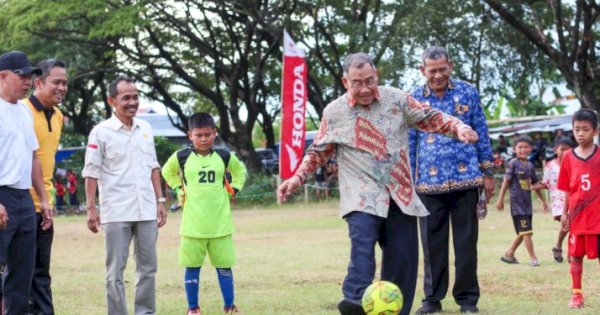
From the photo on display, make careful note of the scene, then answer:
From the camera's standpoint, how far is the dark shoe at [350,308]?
667cm

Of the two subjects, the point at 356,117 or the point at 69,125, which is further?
the point at 69,125

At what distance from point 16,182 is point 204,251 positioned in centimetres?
275

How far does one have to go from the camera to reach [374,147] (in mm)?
7199

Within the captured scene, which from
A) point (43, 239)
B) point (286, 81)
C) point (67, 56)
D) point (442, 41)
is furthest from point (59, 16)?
point (43, 239)

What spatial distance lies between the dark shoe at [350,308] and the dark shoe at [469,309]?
2143mm

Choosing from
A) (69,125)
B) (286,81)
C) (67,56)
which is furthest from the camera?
(69,125)

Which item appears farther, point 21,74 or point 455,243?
point 455,243

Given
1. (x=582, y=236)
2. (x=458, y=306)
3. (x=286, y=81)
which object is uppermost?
(x=286, y=81)

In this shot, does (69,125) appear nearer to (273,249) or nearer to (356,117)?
(273,249)

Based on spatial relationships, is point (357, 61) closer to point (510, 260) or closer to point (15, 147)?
point (15, 147)

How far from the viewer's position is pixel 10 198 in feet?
22.4

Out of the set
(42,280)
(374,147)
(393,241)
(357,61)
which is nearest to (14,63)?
(42,280)

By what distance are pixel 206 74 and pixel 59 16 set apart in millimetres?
10236

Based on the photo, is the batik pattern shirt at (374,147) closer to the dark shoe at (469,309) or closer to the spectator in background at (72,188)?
the dark shoe at (469,309)
